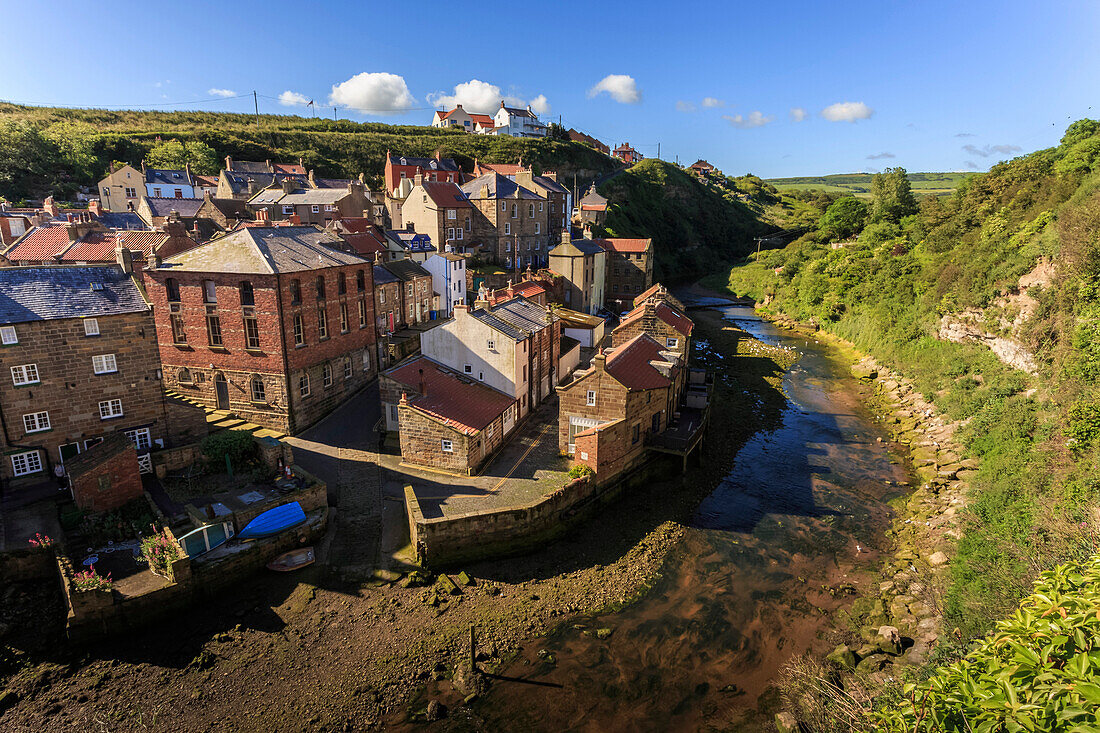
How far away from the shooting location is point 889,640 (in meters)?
17.8

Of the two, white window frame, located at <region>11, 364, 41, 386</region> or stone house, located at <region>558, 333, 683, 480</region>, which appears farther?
stone house, located at <region>558, 333, 683, 480</region>

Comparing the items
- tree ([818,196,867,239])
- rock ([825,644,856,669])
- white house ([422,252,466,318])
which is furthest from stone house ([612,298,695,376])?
tree ([818,196,867,239])

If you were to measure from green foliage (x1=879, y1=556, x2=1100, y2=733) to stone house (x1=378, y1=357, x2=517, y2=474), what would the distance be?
21189mm

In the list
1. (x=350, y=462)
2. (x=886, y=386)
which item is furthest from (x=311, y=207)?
(x=886, y=386)

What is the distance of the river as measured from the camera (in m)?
16.1

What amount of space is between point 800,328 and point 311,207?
55620mm

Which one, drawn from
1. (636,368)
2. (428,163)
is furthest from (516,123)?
(636,368)

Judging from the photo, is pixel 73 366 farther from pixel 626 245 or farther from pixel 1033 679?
pixel 626 245

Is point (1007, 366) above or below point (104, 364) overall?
below

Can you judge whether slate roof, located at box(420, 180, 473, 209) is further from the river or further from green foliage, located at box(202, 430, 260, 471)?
the river

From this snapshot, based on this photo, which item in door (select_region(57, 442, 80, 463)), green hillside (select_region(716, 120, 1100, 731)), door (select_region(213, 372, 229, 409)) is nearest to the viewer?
green hillside (select_region(716, 120, 1100, 731))

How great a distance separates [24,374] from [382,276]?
22.6 m

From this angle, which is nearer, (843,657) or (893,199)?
(843,657)

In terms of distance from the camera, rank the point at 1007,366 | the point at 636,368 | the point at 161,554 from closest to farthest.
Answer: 1. the point at 161,554
2. the point at 636,368
3. the point at 1007,366
